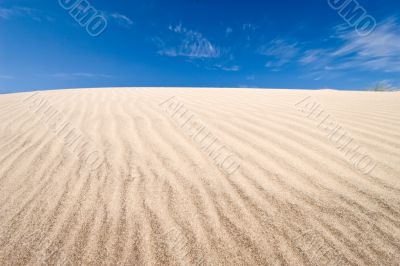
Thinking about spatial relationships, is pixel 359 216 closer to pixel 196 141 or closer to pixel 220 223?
pixel 220 223

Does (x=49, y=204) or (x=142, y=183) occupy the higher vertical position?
(x=142, y=183)

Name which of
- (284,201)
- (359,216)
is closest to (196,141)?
(284,201)

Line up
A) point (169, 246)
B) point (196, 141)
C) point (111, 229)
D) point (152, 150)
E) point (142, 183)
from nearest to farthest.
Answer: point (169, 246), point (111, 229), point (142, 183), point (152, 150), point (196, 141)

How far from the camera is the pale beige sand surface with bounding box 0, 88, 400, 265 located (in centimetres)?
141

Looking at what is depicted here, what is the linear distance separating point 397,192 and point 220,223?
58.2 inches

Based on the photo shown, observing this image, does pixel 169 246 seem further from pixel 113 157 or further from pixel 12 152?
pixel 12 152

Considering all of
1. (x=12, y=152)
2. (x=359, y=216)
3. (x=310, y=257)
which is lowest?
(x=12, y=152)

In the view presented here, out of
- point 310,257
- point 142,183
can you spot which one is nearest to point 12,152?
point 142,183

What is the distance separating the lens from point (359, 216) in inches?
63.7

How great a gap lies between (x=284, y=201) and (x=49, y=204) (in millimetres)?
1919

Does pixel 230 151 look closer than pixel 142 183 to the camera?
No

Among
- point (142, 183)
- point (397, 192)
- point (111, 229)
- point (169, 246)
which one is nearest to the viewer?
point (169, 246)

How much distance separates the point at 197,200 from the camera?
1861 mm

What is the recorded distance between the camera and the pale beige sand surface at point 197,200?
141 centimetres
